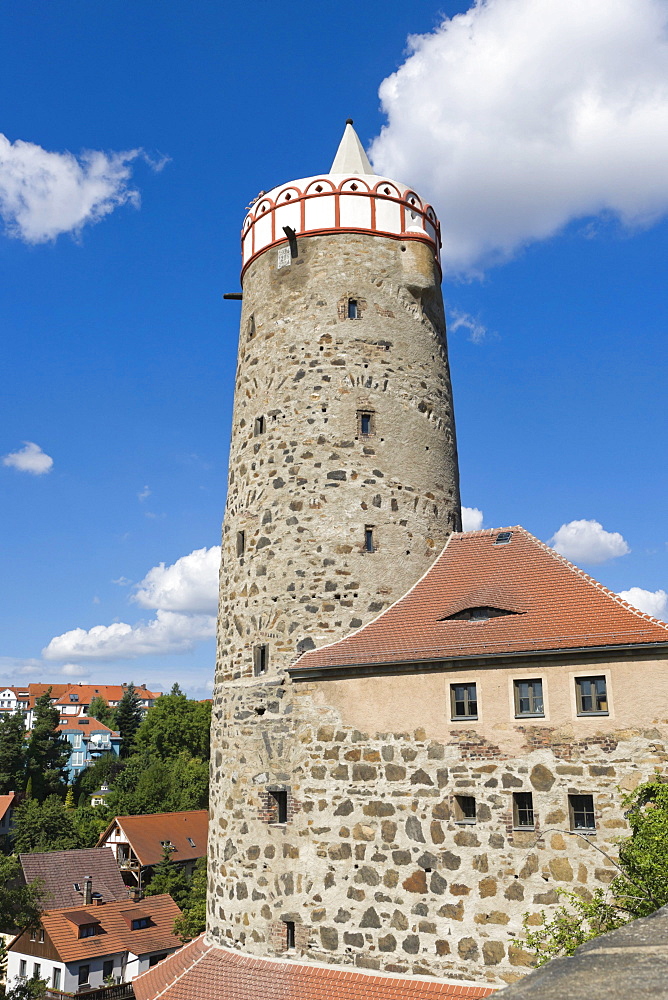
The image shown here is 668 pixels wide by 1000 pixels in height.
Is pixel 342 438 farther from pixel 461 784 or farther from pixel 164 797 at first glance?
pixel 164 797

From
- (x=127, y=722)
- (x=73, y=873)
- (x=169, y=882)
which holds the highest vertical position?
(x=127, y=722)

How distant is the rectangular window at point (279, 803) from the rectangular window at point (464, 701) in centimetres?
334

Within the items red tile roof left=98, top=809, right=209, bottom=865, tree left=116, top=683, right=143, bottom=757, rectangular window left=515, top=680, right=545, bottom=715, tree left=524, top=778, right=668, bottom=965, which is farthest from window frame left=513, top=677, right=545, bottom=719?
tree left=116, top=683, right=143, bottom=757

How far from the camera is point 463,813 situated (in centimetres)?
1165

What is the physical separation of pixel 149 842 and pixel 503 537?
A: 111 ft

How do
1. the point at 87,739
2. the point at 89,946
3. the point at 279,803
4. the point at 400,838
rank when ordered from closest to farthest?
the point at 400,838, the point at 279,803, the point at 89,946, the point at 87,739

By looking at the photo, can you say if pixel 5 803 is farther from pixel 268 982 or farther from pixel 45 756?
pixel 268 982

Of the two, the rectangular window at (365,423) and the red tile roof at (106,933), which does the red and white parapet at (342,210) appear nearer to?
the rectangular window at (365,423)

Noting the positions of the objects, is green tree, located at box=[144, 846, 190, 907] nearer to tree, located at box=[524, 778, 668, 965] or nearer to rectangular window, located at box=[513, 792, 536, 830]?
rectangular window, located at box=[513, 792, 536, 830]

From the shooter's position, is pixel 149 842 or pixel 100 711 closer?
pixel 149 842

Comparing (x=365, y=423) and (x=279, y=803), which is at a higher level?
(x=365, y=423)

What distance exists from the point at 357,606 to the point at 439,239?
346 inches

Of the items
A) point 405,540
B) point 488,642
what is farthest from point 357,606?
point 488,642

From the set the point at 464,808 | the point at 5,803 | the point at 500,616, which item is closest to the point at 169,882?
Answer: the point at 5,803
